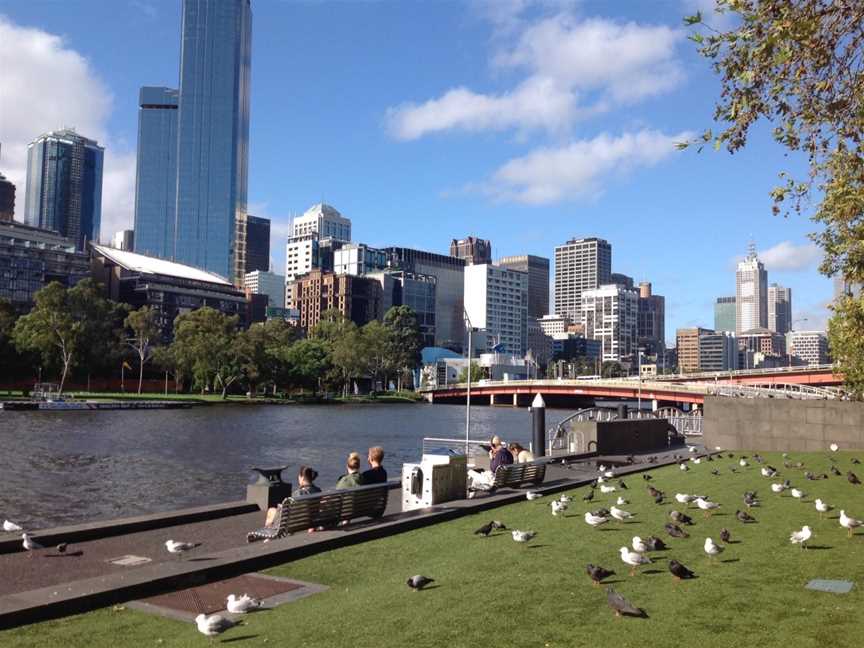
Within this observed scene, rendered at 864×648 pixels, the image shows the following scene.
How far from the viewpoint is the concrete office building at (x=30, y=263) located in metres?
156

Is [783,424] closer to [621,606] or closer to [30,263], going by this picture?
[621,606]

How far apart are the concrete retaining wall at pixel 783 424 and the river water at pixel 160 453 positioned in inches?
562

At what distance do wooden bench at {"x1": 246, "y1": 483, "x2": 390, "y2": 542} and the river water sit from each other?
45.3 feet

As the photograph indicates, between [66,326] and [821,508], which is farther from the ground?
[66,326]

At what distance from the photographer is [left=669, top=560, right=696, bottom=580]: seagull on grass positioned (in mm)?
10250

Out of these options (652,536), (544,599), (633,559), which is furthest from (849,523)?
(544,599)

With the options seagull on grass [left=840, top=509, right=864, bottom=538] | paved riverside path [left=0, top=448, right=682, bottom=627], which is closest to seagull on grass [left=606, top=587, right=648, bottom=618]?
paved riverside path [left=0, top=448, right=682, bottom=627]

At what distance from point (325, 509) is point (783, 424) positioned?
81.2ft

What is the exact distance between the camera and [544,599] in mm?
9625

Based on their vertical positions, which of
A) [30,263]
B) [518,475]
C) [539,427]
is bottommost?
[518,475]

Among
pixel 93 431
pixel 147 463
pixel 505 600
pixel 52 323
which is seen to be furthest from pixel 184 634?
pixel 52 323

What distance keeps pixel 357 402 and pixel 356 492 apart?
12722 centimetres

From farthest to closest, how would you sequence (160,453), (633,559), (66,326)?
(66,326), (160,453), (633,559)

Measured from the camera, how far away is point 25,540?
13336 mm
